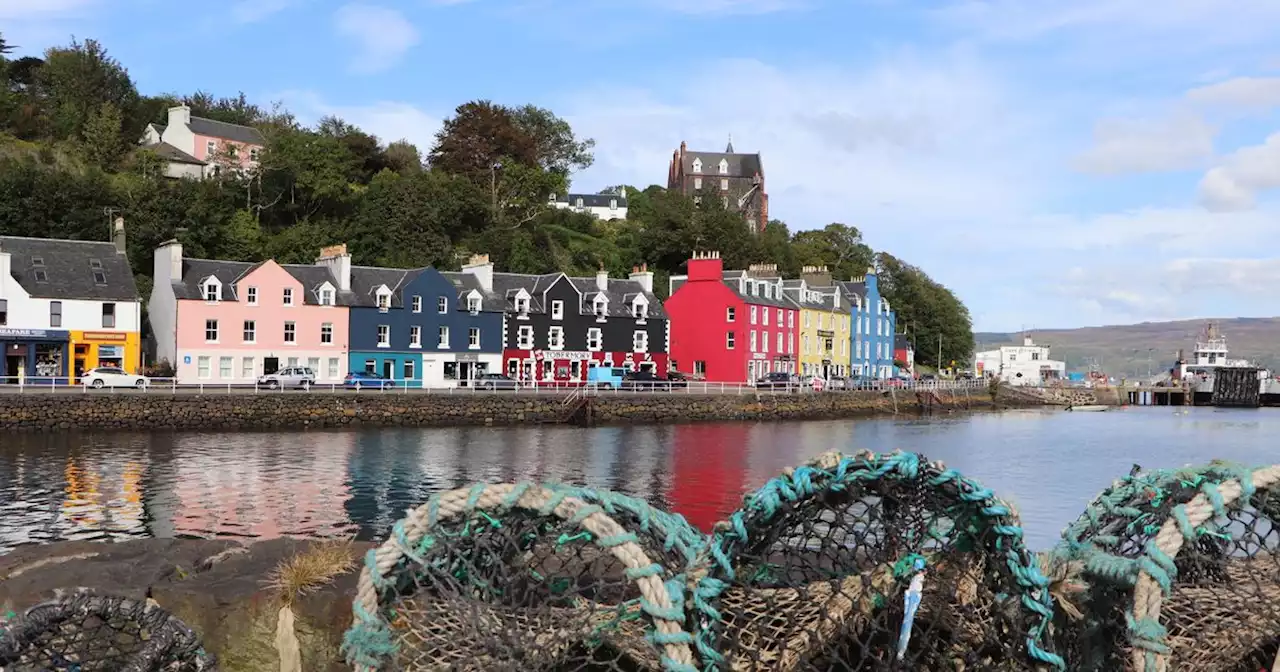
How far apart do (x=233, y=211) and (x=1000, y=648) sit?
65030 millimetres

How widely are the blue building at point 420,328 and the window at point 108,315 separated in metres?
10.3

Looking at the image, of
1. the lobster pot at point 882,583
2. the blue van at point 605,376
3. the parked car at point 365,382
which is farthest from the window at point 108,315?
the lobster pot at point 882,583

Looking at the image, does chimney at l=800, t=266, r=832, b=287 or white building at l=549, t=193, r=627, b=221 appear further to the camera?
white building at l=549, t=193, r=627, b=221

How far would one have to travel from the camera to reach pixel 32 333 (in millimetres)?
43969

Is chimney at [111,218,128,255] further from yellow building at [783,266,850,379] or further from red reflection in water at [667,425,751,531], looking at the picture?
yellow building at [783,266,850,379]

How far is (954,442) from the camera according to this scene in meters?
44.5

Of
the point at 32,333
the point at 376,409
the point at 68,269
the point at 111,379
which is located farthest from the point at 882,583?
the point at 68,269

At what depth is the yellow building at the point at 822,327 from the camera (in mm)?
71375

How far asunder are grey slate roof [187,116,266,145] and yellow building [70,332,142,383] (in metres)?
29.9

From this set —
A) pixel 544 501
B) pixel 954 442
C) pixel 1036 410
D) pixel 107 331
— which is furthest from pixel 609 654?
pixel 1036 410

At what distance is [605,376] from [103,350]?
2332cm

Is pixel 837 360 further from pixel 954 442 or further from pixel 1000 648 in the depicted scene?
pixel 1000 648

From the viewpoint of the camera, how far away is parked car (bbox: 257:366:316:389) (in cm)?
4662

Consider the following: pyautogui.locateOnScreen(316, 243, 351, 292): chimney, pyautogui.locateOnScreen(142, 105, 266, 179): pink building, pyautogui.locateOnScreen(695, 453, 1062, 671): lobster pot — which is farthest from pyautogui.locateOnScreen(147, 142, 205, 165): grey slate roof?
pyautogui.locateOnScreen(695, 453, 1062, 671): lobster pot
